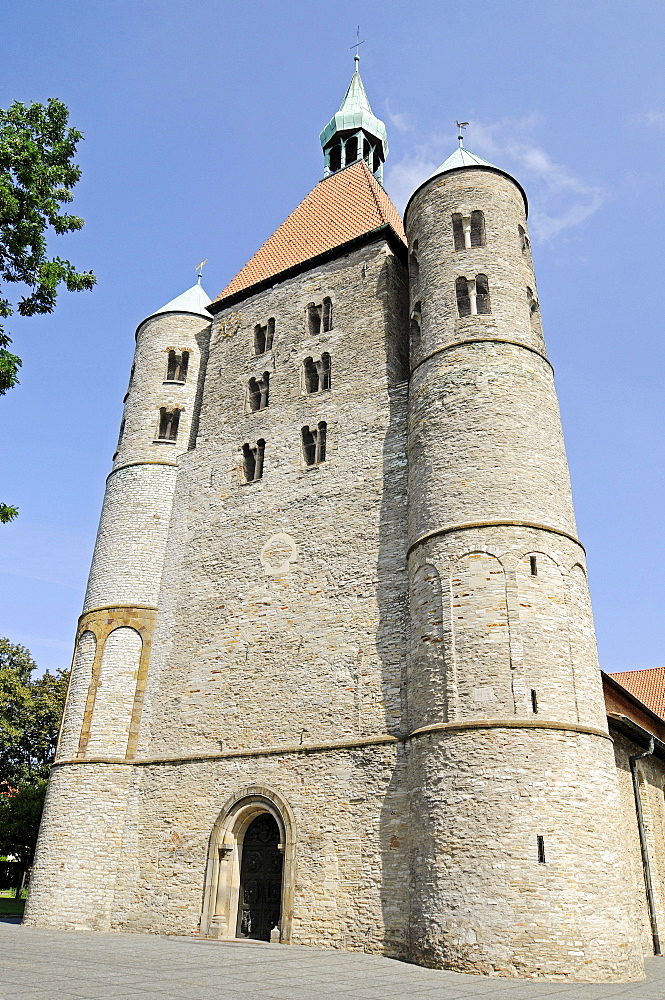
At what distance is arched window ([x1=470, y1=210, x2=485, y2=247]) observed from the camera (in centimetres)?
1878

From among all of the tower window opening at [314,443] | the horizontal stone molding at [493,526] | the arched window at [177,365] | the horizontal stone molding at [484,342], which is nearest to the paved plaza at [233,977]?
the horizontal stone molding at [493,526]

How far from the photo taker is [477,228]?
19016mm

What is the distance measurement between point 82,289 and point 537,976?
12.6m

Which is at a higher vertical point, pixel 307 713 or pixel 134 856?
pixel 307 713

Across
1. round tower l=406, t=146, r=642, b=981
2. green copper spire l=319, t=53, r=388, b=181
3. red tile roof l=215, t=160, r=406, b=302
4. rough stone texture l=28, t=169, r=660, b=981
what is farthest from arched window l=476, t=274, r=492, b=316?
green copper spire l=319, t=53, r=388, b=181

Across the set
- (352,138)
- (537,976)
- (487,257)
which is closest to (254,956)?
(537,976)

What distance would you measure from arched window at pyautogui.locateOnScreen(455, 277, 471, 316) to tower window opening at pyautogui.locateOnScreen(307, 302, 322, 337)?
4.89 m

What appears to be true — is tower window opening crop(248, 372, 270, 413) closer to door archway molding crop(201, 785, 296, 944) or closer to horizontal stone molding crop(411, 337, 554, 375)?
horizontal stone molding crop(411, 337, 554, 375)

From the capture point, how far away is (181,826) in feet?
55.8

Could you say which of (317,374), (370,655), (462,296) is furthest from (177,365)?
(370,655)

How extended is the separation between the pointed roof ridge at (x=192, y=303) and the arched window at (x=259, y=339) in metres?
3.18

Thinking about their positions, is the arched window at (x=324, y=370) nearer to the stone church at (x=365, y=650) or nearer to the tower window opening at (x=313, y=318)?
the stone church at (x=365, y=650)

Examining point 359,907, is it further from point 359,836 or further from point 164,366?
point 164,366

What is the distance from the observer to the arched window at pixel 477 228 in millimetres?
18781
